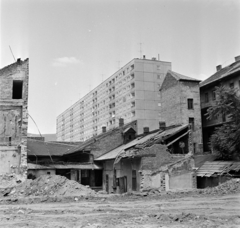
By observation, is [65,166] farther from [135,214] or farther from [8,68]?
[135,214]

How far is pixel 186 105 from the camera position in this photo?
39500 millimetres

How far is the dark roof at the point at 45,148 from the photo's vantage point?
35.4 metres

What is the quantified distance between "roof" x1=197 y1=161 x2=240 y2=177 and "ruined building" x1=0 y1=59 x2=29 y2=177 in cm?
1470

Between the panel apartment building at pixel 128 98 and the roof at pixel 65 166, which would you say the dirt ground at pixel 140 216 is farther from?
the panel apartment building at pixel 128 98

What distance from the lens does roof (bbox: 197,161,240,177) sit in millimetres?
27250

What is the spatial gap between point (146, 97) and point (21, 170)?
4881 centimetres

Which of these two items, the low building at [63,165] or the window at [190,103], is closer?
the low building at [63,165]

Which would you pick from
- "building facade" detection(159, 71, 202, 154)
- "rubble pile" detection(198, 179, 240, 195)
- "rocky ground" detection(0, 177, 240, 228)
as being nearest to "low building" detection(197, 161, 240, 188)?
"rubble pile" detection(198, 179, 240, 195)

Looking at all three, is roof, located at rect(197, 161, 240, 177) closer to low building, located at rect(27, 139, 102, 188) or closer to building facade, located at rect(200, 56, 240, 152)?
building facade, located at rect(200, 56, 240, 152)

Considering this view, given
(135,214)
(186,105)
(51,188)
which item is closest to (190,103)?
(186,105)

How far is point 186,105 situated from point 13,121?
20.5 meters

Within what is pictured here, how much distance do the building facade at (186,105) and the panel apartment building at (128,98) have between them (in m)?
28.6

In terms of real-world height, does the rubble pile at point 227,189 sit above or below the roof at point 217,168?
below

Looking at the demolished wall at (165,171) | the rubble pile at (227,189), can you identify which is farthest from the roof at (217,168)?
the rubble pile at (227,189)
